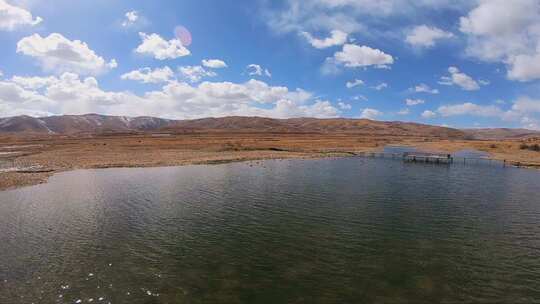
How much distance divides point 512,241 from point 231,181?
3397 centimetres

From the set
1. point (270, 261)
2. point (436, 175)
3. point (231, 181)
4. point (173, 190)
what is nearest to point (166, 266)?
point (270, 261)

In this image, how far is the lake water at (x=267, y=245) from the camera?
1695cm

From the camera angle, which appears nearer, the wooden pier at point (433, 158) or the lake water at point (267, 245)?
the lake water at point (267, 245)

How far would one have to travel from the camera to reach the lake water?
667 inches

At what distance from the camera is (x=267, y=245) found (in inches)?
914

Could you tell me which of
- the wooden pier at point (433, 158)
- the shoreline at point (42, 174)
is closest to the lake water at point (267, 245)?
the shoreline at point (42, 174)

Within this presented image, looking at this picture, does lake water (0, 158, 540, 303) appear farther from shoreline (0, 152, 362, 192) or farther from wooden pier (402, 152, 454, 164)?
wooden pier (402, 152, 454, 164)

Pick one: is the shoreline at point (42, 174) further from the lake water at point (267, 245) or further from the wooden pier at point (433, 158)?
→ the wooden pier at point (433, 158)

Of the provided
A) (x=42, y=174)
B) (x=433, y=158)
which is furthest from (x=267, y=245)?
(x=433, y=158)

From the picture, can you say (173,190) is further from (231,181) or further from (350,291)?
(350,291)

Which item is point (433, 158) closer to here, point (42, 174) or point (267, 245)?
point (267, 245)

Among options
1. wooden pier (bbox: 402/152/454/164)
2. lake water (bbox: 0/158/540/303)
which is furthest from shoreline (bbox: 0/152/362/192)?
wooden pier (bbox: 402/152/454/164)

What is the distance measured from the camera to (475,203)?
3594 cm

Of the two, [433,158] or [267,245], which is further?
[433,158]
